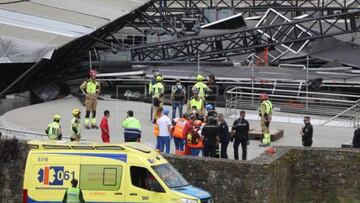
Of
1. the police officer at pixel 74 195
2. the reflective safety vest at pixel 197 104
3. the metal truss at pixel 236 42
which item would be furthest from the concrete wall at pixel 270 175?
the metal truss at pixel 236 42

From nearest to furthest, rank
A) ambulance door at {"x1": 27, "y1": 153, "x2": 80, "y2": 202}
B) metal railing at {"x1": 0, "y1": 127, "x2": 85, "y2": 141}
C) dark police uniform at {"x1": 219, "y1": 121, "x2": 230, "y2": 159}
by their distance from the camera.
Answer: ambulance door at {"x1": 27, "y1": 153, "x2": 80, "y2": 202} < dark police uniform at {"x1": 219, "y1": 121, "x2": 230, "y2": 159} < metal railing at {"x1": 0, "y1": 127, "x2": 85, "y2": 141}

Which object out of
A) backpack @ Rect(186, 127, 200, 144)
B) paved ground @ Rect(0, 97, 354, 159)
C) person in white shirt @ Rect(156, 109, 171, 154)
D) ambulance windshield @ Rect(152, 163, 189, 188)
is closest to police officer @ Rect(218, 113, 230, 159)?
backpack @ Rect(186, 127, 200, 144)

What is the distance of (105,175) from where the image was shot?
48.9ft

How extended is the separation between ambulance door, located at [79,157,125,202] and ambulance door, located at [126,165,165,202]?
0.54 feet

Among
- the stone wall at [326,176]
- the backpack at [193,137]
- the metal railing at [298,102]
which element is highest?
the metal railing at [298,102]

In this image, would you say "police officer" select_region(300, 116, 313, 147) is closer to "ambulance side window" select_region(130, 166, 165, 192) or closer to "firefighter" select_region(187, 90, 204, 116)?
"firefighter" select_region(187, 90, 204, 116)

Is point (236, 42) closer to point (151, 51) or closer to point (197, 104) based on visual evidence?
point (151, 51)

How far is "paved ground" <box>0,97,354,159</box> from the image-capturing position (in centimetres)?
2148

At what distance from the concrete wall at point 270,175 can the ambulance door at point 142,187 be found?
243 centimetres

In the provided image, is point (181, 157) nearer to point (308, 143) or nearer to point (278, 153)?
point (278, 153)

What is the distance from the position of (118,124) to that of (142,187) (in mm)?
9148

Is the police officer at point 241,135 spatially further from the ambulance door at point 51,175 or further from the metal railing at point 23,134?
the ambulance door at point 51,175

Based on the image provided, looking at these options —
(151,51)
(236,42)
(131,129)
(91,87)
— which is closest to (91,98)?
(91,87)

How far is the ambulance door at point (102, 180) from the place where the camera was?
14844 millimetres
